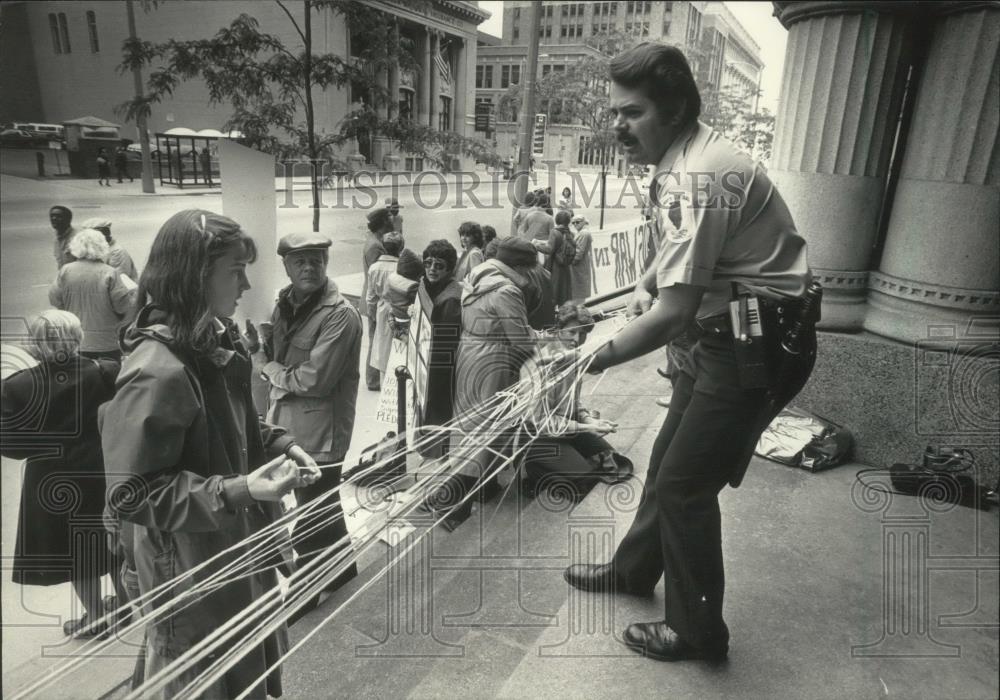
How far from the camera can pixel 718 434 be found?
2.37 m

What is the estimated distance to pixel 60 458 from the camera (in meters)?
3.37

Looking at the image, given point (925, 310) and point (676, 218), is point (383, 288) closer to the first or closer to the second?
point (925, 310)

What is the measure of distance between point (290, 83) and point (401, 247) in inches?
95.9

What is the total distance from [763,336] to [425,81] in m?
4.32

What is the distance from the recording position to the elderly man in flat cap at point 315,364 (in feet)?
11.4

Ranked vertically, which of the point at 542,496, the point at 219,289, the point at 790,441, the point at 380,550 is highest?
the point at 219,289

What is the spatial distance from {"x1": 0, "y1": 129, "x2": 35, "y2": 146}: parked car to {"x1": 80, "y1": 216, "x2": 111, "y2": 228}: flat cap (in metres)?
2.71

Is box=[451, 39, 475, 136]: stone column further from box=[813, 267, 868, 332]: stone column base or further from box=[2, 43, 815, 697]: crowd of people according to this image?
box=[813, 267, 868, 332]: stone column base

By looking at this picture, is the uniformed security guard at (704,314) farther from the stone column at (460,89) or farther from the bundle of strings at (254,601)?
the stone column at (460,89)

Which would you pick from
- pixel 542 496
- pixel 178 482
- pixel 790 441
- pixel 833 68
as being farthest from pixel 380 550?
pixel 833 68

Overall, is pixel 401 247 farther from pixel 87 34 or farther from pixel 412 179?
pixel 87 34

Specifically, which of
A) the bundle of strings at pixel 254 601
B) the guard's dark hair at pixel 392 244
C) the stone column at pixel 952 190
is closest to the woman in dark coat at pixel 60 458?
the bundle of strings at pixel 254 601

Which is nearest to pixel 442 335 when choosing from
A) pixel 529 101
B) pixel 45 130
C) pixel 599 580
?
pixel 599 580

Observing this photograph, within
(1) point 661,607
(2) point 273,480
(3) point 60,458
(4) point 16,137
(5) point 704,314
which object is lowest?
(1) point 661,607
